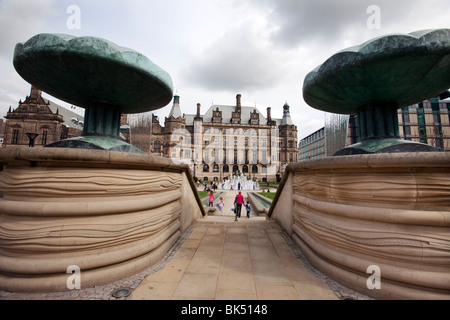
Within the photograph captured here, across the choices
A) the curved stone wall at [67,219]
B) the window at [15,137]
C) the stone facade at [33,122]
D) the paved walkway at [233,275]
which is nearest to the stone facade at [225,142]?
the stone facade at [33,122]

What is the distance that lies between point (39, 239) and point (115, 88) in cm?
284

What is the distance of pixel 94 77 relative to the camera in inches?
141

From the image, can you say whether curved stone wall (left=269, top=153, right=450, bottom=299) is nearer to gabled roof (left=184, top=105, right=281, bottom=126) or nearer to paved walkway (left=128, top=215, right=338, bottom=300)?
paved walkway (left=128, top=215, right=338, bottom=300)

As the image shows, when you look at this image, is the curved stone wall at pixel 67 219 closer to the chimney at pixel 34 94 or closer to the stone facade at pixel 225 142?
the stone facade at pixel 225 142

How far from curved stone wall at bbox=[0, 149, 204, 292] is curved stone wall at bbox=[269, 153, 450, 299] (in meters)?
3.01

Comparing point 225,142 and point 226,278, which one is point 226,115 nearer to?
point 225,142

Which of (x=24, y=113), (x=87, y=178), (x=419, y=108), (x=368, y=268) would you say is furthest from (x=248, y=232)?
(x=24, y=113)

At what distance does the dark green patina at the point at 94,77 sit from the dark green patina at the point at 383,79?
345 centimetres

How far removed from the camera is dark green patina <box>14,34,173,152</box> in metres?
3.15

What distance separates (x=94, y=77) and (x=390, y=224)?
519cm

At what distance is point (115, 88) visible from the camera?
3.92m

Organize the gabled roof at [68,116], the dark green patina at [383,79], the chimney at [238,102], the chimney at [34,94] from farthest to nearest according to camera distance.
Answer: the chimney at [238,102] → the gabled roof at [68,116] → the chimney at [34,94] → the dark green patina at [383,79]

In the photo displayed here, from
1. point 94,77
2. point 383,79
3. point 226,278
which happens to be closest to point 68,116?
point 94,77

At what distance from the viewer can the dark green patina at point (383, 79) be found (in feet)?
9.77
